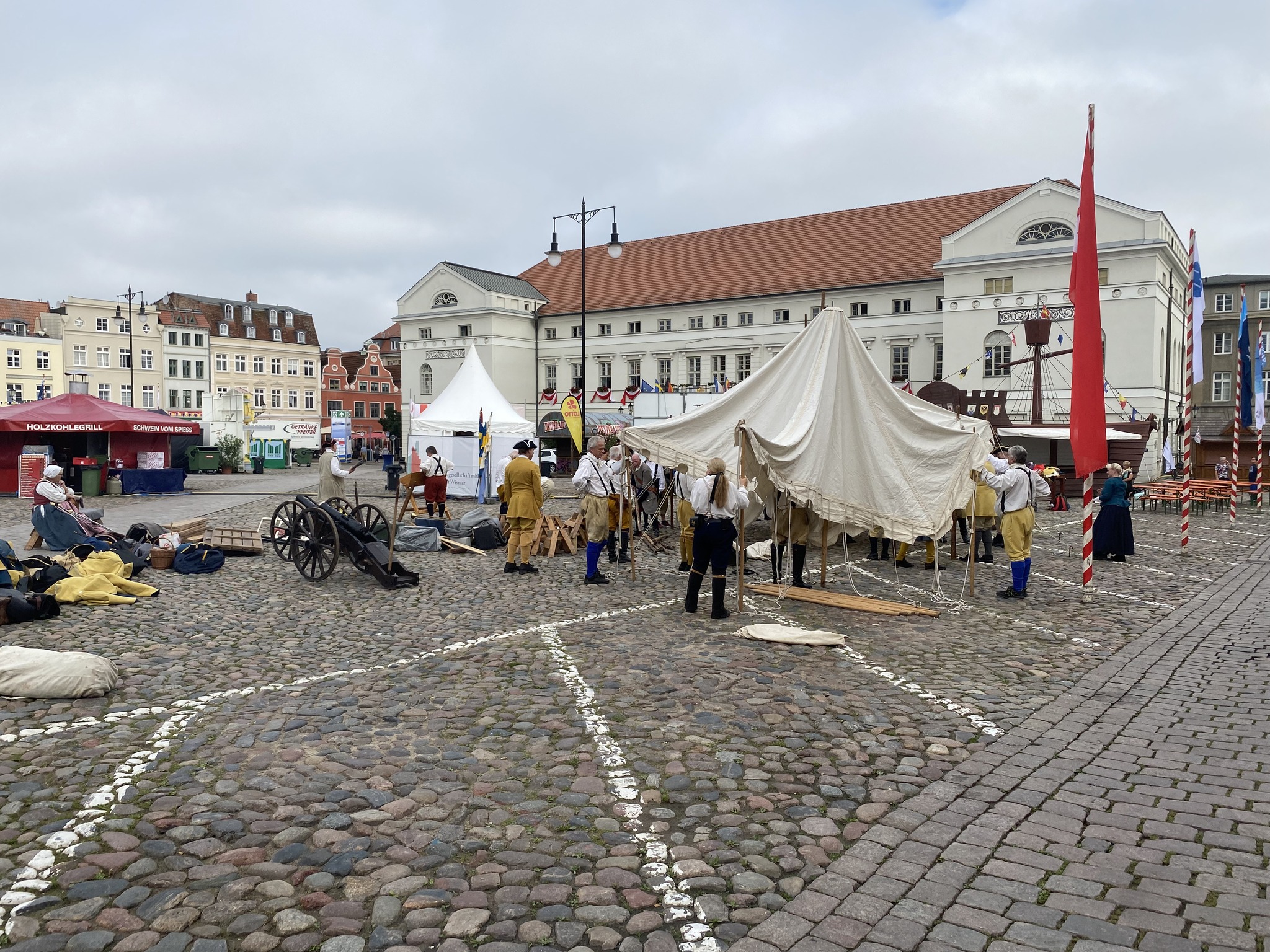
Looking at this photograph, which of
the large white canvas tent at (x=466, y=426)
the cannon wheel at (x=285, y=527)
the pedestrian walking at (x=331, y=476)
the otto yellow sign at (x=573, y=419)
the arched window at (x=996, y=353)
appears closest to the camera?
the cannon wheel at (x=285, y=527)

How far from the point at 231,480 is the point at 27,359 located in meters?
44.5

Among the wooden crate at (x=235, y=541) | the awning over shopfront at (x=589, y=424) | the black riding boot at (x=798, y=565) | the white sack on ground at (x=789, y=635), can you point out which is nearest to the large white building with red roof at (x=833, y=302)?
the awning over shopfront at (x=589, y=424)

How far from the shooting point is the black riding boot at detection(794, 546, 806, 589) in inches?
→ 452

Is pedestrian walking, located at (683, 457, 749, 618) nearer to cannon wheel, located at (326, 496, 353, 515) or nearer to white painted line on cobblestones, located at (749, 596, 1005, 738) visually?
white painted line on cobblestones, located at (749, 596, 1005, 738)

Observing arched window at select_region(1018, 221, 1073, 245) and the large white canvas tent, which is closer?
the large white canvas tent

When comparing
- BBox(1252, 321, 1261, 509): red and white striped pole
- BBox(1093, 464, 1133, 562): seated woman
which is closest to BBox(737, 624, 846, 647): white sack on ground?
BBox(1093, 464, 1133, 562): seated woman

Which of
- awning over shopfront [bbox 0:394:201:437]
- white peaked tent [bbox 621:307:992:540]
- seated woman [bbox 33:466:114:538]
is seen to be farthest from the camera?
awning over shopfront [bbox 0:394:201:437]

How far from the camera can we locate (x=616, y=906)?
11.7ft

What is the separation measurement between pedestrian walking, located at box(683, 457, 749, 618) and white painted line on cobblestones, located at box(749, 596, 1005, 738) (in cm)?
169

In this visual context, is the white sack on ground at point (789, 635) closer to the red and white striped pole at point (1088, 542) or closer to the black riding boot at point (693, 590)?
the black riding boot at point (693, 590)

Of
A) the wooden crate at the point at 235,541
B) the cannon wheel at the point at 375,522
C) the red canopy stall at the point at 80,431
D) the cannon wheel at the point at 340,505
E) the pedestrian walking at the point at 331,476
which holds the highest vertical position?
the red canopy stall at the point at 80,431

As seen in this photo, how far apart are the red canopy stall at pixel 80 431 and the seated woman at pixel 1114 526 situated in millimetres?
24653

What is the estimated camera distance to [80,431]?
25203mm

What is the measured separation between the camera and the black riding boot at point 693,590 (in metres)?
9.57
